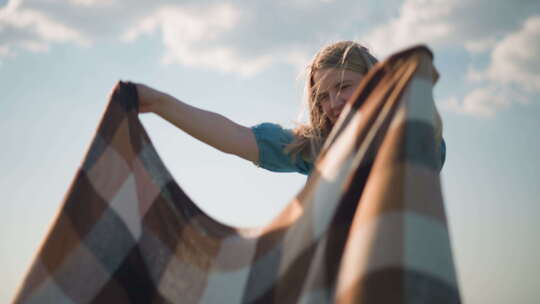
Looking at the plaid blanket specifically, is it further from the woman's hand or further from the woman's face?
the woman's face

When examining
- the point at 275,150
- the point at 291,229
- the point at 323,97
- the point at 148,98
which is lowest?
the point at 291,229

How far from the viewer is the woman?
79.4 inches

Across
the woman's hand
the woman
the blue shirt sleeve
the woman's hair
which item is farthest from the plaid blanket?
the woman's hair

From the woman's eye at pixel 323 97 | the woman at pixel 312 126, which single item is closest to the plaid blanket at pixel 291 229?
the woman at pixel 312 126

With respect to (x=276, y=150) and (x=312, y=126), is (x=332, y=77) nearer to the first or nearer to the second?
(x=312, y=126)

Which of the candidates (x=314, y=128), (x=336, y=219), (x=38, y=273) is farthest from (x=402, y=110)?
(x=314, y=128)

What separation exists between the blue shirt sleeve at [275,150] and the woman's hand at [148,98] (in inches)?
22.7

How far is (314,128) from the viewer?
223cm

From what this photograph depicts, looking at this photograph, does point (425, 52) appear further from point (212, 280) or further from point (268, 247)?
point (212, 280)

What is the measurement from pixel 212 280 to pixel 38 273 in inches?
17.3

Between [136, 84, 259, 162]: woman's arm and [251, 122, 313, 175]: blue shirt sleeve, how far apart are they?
0.11 meters

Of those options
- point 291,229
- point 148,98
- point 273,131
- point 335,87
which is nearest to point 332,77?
point 335,87

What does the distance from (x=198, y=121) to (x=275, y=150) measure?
536 mm

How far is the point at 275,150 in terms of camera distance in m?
2.14
